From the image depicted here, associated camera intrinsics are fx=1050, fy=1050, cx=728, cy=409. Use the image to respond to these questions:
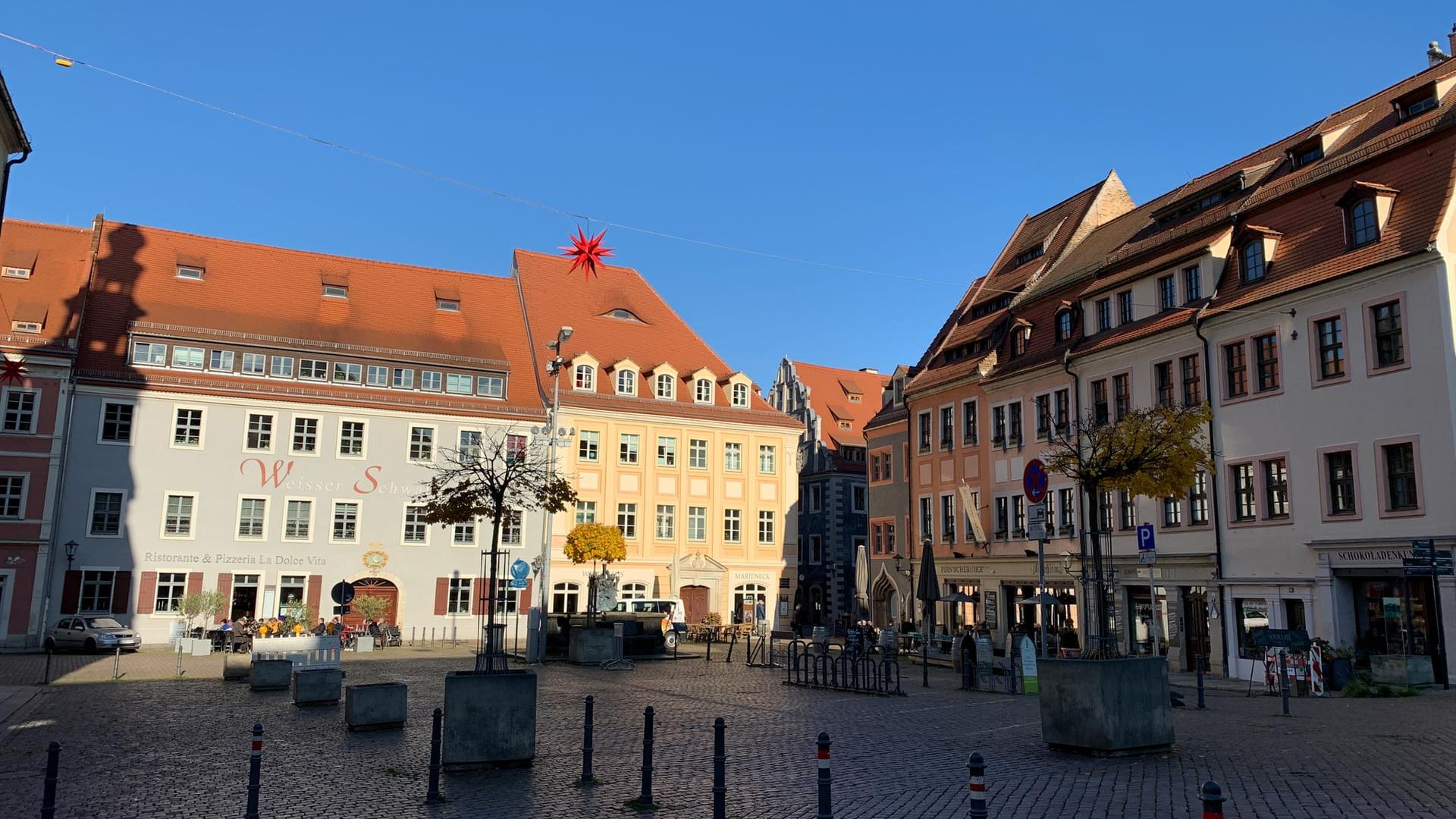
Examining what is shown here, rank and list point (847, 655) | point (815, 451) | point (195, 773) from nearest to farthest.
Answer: point (195, 773)
point (847, 655)
point (815, 451)

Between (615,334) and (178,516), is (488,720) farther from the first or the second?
(615,334)

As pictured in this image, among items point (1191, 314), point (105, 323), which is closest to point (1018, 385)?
point (1191, 314)

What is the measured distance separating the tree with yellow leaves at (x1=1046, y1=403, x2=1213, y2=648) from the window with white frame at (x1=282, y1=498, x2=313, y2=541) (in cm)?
3372

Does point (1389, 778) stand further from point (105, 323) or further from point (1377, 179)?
point (105, 323)

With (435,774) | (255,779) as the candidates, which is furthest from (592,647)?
(255,779)

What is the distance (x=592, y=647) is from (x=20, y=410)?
25.6 metres

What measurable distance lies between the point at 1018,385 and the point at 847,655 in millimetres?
17721

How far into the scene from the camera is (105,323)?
42344mm

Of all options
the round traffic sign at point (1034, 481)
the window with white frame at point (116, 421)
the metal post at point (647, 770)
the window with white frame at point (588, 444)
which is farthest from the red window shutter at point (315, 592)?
the metal post at point (647, 770)

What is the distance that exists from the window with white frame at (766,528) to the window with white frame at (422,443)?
54.2 feet

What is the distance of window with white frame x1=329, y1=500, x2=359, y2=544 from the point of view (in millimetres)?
43781

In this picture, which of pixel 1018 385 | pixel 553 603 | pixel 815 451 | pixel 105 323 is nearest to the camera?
pixel 1018 385

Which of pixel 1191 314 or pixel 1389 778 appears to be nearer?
pixel 1389 778

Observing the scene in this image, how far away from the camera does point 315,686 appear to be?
19047 mm
